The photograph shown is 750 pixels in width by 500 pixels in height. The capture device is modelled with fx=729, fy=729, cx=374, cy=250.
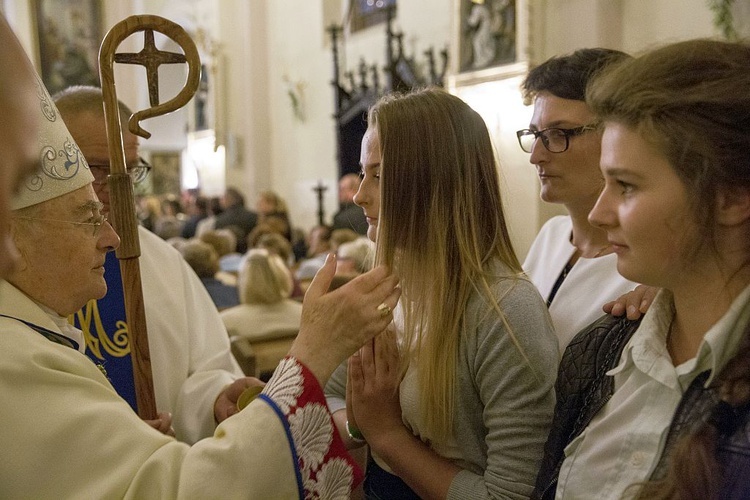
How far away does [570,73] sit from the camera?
1.96m

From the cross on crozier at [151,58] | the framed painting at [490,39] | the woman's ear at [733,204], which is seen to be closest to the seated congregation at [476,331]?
the woman's ear at [733,204]

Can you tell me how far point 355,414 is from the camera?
65.0 inches

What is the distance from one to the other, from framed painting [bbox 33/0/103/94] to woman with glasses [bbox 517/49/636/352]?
506 inches

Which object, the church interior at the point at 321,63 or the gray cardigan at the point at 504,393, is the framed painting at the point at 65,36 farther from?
the gray cardigan at the point at 504,393

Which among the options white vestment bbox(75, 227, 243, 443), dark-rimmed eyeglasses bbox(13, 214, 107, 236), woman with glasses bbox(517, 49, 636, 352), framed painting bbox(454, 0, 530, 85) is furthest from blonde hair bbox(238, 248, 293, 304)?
framed painting bbox(454, 0, 530, 85)

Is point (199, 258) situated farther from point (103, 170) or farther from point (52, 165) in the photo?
point (52, 165)

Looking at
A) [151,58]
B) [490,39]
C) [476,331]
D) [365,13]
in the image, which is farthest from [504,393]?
[365,13]

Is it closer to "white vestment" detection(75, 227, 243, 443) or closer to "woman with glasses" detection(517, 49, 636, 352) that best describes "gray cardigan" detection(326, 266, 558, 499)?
"woman with glasses" detection(517, 49, 636, 352)

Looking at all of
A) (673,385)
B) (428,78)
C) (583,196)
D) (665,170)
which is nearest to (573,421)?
(673,385)

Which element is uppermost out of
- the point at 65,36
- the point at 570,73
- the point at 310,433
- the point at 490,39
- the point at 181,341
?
the point at 65,36

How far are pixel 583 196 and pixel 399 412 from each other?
81cm

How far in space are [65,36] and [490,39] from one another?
30.8 ft

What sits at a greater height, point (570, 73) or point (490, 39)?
point (490, 39)

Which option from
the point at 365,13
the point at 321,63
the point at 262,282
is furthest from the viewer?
the point at 321,63
